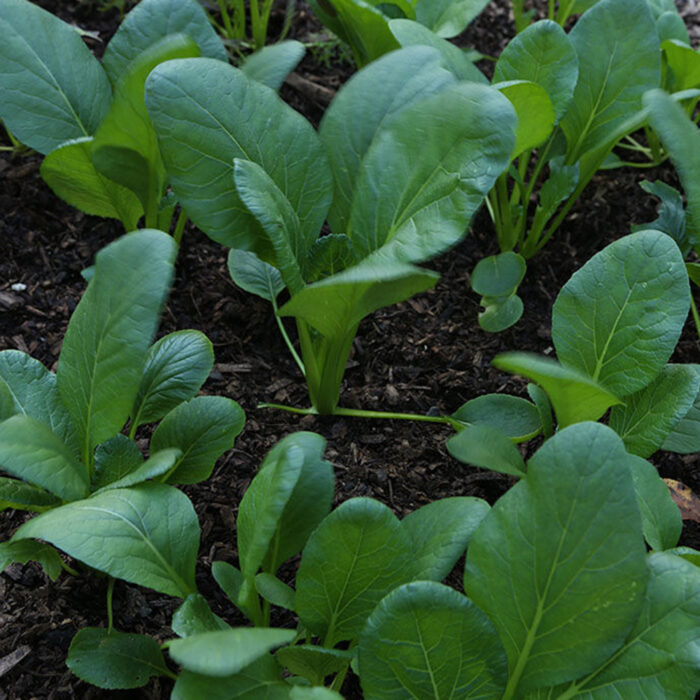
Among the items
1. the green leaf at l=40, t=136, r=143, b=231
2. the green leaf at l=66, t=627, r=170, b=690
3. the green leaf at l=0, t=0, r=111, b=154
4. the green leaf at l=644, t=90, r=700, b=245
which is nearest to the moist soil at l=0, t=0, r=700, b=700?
the green leaf at l=66, t=627, r=170, b=690

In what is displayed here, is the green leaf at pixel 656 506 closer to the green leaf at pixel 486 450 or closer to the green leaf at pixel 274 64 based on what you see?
the green leaf at pixel 486 450

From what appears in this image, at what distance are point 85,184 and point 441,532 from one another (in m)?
0.84

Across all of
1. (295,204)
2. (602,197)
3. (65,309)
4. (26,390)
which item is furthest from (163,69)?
(602,197)

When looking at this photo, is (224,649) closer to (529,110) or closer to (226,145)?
(226,145)

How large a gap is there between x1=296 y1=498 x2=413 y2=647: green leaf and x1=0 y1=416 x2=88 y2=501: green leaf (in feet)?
0.95

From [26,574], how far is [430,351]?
762mm

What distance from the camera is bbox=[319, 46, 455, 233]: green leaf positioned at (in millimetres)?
1224

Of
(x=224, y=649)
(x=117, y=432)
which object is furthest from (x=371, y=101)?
(x=224, y=649)

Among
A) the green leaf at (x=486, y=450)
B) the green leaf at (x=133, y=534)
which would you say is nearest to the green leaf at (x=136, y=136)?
the green leaf at (x=133, y=534)

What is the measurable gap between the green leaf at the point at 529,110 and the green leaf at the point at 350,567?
0.61 meters

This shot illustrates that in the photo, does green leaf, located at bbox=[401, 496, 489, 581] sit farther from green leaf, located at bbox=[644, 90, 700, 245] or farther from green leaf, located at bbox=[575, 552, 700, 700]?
green leaf, located at bbox=[644, 90, 700, 245]

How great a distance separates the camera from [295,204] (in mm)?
1246

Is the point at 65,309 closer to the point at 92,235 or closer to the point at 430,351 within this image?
the point at 92,235

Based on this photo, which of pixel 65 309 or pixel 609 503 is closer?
pixel 609 503
